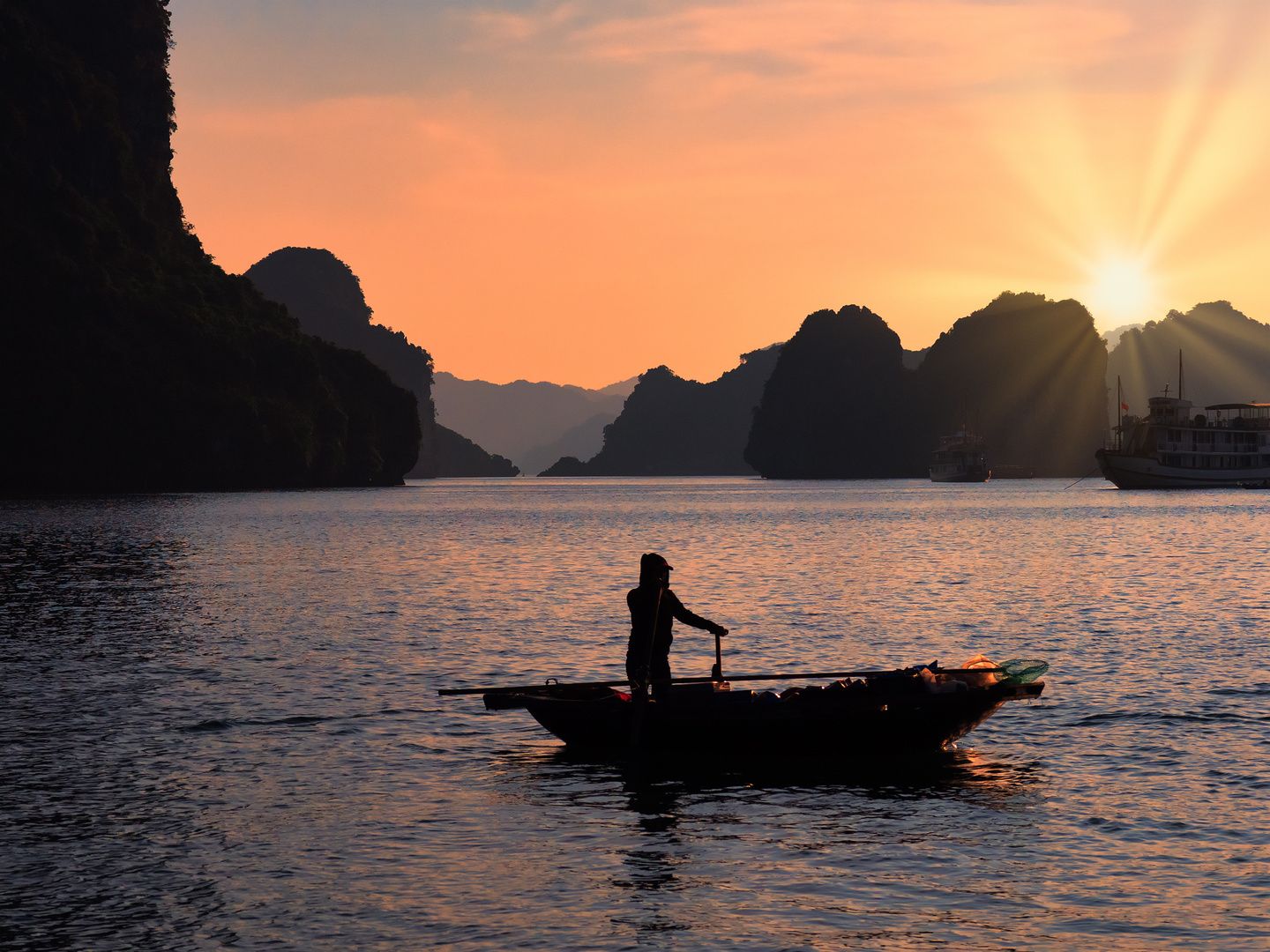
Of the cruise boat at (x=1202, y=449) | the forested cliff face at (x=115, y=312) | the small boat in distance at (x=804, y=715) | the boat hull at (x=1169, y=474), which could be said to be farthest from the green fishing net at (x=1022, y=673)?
the forested cliff face at (x=115, y=312)

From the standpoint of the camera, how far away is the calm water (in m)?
11.0

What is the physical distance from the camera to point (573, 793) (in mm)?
15953

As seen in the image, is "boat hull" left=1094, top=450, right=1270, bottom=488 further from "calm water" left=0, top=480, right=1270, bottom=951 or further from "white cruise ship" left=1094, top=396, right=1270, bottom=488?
"calm water" left=0, top=480, right=1270, bottom=951

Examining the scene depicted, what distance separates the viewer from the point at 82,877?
40.0 ft

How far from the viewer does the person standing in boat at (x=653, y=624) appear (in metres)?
16.8

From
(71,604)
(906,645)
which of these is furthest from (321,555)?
(906,645)

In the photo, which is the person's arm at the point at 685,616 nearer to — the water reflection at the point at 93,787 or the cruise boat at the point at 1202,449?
the water reflection at the point at 93,787

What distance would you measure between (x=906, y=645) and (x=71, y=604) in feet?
87.5

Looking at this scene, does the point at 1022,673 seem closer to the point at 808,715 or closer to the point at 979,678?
the point at 979,678

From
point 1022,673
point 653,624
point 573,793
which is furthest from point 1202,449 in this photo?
point 573,793

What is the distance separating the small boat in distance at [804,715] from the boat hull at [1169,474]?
150981 millimetres

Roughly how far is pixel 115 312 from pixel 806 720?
163758 millimetres

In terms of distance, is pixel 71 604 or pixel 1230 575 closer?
pixel 71 604

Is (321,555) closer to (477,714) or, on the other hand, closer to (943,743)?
(477,714)
